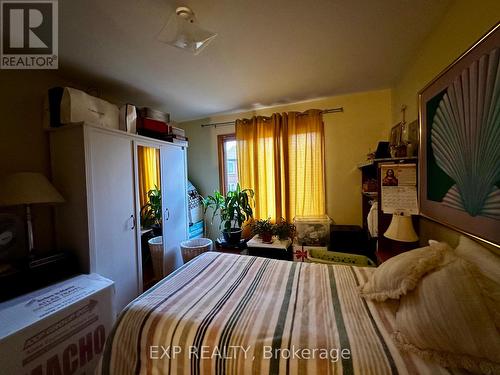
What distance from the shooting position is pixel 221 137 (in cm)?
324

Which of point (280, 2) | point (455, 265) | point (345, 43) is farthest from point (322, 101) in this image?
point (455, 265)

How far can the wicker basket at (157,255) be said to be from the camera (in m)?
2.29

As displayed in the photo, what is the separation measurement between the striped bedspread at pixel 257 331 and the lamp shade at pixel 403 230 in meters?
0.39

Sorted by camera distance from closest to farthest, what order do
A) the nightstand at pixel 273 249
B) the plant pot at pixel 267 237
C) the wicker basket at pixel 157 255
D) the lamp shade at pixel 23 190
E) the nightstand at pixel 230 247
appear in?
the lamp shade at pixel 23 190, the wicker basket at pixel 157 255, the nightstand at pixel 273 249, the plant pot at pixel 267 237, the nightstand at pixel 230 247

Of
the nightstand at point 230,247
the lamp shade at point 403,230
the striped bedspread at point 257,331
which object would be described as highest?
the lamp shade at point 403,230

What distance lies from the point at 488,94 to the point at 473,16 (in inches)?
19.8

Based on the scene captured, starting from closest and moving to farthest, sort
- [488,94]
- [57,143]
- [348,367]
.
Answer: [348,367], [488,94], [57,143]

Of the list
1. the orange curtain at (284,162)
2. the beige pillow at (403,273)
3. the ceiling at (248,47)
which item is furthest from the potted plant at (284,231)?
the ceiling at (248,47)

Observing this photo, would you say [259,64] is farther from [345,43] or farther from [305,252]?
[305,252]

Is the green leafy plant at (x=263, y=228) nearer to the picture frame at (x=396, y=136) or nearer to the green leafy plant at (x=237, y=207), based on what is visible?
the green leafy plant at (x=237, y=207)

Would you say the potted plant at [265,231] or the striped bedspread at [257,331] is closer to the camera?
the striped bedspread at [257,331]

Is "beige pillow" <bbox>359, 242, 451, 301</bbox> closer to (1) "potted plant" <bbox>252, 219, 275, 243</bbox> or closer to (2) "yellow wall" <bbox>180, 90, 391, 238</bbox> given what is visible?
(1) "potted plant" <bbox>252, 219, 275, 243</bbox>

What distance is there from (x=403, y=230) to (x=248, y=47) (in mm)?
1782

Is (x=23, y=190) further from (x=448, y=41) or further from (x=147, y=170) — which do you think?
(x=448, y=41)
